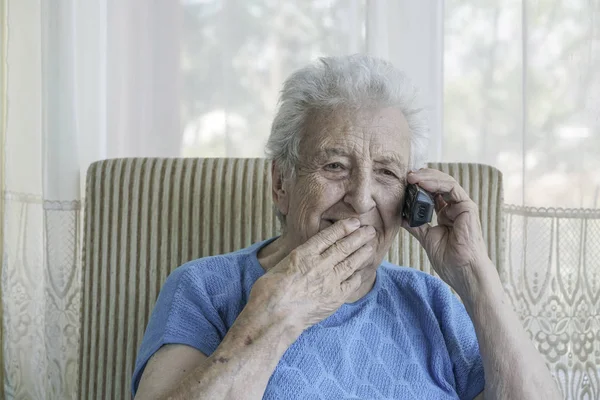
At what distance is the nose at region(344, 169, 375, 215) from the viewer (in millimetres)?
1351

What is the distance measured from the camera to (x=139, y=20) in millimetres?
2201

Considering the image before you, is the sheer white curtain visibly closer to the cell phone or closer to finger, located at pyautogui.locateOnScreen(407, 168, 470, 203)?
finger, located at pyautogui.locateOnScreen(407, 168, 470, 203)

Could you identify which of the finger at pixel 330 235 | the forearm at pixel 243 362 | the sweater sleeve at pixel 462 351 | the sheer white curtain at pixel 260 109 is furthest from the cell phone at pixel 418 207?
the sheer white curtain at pixel 260 109

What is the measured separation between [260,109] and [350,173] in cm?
85

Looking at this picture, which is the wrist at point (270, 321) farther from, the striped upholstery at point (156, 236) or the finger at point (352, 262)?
the striped upholstery at point (156, 236)

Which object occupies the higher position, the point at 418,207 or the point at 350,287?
the point at 418,207

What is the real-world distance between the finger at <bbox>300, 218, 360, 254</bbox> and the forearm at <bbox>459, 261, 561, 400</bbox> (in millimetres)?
334

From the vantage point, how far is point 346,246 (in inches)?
51.8

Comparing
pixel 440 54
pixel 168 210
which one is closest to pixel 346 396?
pixel 168 210

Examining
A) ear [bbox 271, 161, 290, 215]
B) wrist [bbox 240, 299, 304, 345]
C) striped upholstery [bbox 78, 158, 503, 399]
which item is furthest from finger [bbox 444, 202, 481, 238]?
wrist [bbox 240, 299, 304, 345]

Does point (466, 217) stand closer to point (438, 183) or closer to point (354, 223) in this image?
point (438, 183)

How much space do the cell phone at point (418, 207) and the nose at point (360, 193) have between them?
0.08 metres

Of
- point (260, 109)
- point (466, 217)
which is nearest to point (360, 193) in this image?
point (466, 217)

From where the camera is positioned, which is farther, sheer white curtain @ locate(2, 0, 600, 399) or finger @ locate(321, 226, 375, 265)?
sheer white curtain @ locate(2, 0, 600, 399)
